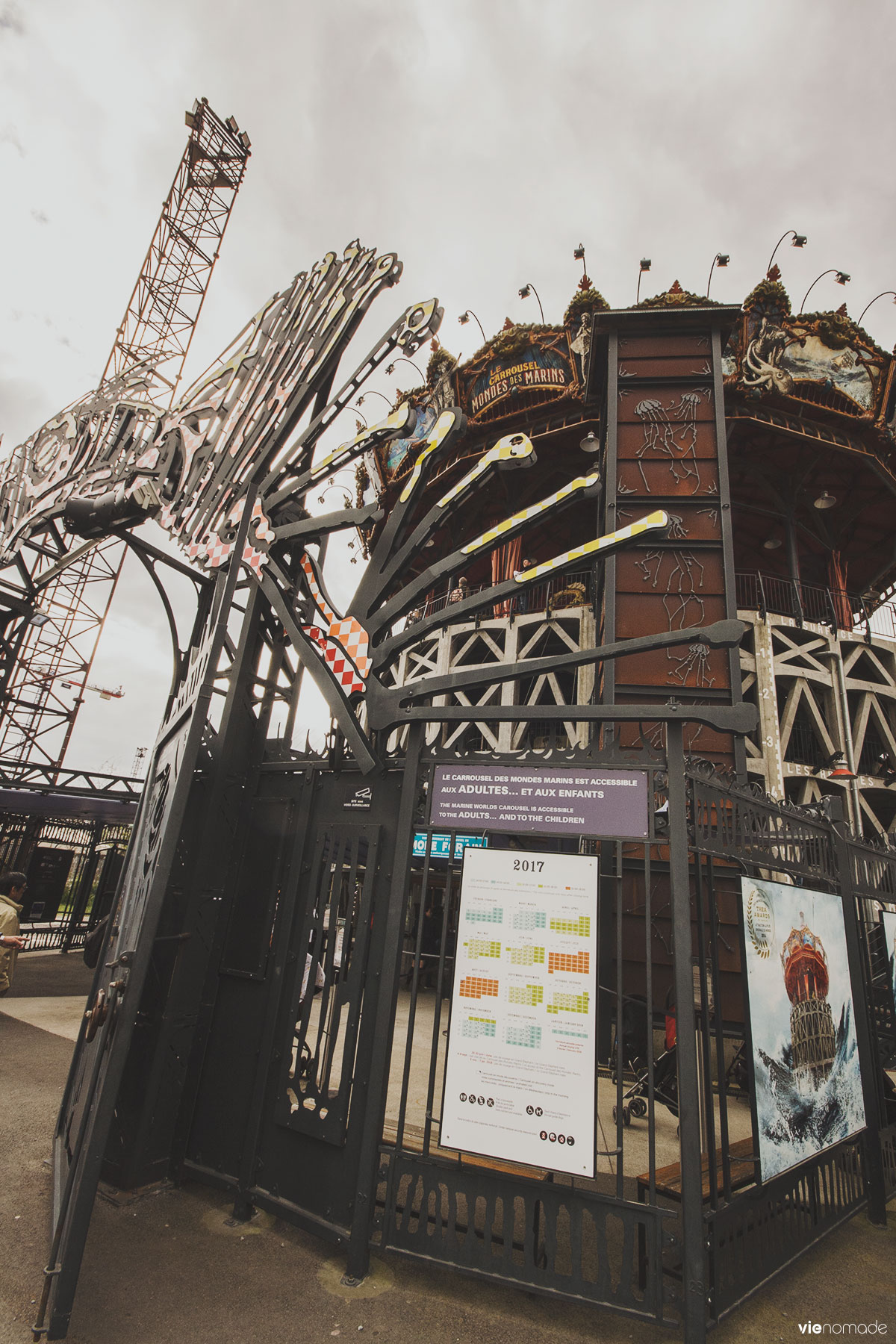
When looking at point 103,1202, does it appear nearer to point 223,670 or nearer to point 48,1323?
point 48,1323

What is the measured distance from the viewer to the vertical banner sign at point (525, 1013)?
3.53m

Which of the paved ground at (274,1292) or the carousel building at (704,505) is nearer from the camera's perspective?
the paved ground at (274,1292)

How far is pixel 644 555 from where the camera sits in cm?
1284

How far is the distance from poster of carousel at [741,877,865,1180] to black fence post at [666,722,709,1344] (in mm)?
694

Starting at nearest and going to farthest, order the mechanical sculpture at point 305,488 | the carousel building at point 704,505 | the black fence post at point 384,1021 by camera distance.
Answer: the black fence post at point 384,1021 → the mechanical sculpture at point 305,488 → the carousel building at point 704,505

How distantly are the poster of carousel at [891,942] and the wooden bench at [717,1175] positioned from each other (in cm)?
218

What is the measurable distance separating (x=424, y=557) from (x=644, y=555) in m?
14.2

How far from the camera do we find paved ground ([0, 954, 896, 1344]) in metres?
3.19

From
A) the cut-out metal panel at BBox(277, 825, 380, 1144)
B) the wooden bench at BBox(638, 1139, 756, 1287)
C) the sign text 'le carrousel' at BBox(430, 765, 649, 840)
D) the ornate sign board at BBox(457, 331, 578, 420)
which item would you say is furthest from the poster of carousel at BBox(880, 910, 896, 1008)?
the ornate sign board at BBox(457, 331, 578, 420)

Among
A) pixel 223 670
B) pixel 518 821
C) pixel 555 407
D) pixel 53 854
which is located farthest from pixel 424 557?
pixel 518 821

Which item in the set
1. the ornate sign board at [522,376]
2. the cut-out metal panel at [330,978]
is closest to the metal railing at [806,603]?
the ornate sign board at [522,376]

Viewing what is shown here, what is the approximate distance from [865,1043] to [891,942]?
1.20 metres

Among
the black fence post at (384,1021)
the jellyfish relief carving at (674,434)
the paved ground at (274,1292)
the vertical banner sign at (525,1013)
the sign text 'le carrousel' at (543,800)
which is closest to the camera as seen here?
the paved ground at (274,1292)

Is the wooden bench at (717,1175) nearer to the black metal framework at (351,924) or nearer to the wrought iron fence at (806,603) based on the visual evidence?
the black metal framework at (351,924)
